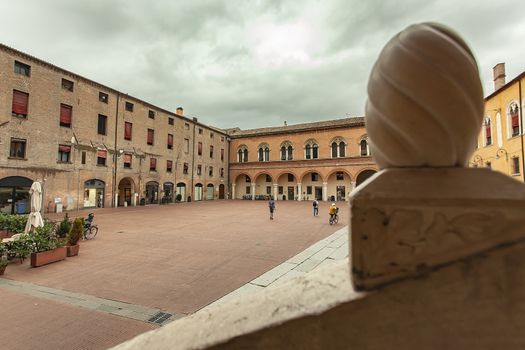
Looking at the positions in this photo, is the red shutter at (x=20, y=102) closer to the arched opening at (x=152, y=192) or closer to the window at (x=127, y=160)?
the window at (x=127, y=160)

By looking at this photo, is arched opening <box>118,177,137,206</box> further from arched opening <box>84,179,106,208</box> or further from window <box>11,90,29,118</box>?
window <box>11,90,29,118</box>

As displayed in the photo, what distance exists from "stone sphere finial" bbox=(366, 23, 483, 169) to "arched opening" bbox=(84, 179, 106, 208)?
26.5 m

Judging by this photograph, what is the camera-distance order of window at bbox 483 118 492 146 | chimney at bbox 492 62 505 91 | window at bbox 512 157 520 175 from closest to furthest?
window at bbox 512 157 520 175
window at bbox 483 118 492 146
chimney at bbox 492 62 505 91

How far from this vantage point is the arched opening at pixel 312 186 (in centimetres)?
3612

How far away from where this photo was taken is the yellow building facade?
18.4 meters

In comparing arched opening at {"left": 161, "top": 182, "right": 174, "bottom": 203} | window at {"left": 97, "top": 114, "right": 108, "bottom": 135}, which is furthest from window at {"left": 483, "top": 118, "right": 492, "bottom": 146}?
window at {"left": 97, "top": 114, "right": 108, "bottom": 135}

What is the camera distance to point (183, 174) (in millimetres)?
33250

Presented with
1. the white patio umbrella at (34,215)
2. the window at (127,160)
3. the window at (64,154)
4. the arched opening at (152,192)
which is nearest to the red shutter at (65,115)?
the window at (64,154)

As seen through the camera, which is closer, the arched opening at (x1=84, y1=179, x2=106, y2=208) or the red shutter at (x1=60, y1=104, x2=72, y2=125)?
the red shutter at (x1=60, y1=104, x2=72, y2=125)

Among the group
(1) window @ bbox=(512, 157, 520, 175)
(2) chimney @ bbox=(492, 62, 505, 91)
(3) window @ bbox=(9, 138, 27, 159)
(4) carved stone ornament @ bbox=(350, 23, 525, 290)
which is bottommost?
(4) carved stone ornament @ bbox=(350, 23, 525, 290)

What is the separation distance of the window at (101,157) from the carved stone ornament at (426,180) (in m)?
27.0

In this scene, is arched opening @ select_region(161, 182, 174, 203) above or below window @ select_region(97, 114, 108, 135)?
below

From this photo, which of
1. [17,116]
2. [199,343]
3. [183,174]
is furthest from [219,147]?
[199,343]

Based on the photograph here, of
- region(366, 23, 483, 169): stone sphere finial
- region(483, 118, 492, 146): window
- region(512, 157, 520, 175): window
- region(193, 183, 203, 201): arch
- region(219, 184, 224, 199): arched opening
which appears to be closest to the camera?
region(366, 23, 483, 169): stone sphere finial
